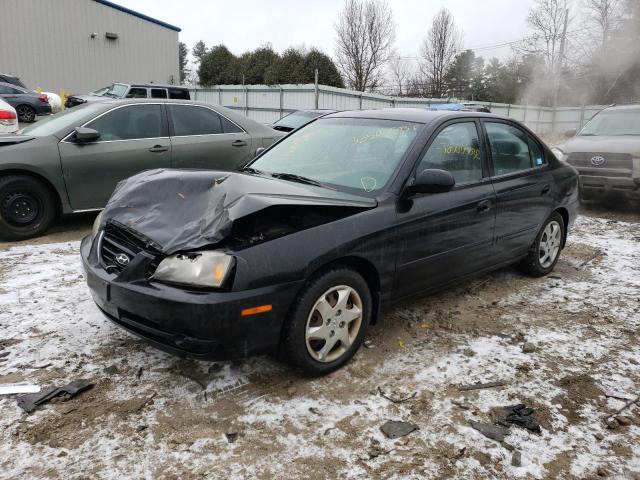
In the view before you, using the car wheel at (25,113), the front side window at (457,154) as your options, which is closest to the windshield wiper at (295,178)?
the front side window at (457,154)

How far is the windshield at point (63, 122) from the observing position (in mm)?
5516

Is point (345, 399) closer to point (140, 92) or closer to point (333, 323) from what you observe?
point (333, 323)

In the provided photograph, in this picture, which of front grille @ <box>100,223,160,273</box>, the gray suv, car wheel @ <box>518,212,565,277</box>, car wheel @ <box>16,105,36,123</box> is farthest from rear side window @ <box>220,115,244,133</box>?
car wheel @ <box>16,105,36,123</box>

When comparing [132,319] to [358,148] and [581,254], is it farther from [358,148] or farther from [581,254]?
[581,254]

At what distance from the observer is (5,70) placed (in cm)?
2495

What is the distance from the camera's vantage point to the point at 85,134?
211 inches

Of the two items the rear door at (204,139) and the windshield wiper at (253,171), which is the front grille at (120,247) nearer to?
the windshield wiper at (253,171)

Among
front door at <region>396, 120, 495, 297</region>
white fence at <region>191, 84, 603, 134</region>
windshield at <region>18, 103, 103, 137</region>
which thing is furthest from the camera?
white fence at <region>191, 84, 603, 134</region>

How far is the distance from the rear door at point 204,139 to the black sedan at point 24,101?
14302mm

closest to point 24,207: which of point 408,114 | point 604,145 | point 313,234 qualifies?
point 313,234

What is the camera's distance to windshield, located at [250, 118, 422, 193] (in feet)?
11.1

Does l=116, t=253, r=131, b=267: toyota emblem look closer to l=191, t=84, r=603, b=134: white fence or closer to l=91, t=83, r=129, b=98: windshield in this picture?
l=91, t=83, r=129, b=98: windshield

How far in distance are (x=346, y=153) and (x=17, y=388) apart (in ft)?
8.30

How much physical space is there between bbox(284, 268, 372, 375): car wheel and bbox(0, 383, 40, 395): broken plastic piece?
142 cm
